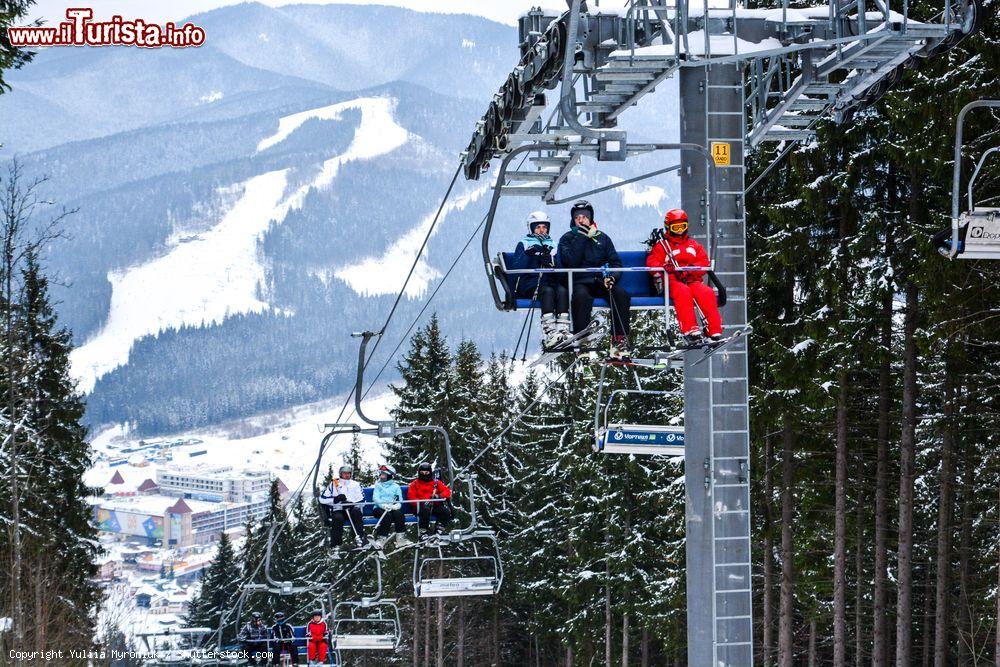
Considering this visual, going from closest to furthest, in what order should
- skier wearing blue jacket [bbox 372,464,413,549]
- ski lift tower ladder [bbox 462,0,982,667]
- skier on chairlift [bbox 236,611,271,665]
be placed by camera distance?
1. ski lift tower ladder [bbox 462,0,982,667]
2. skier wearing blue jacket [bbox 372,464,413,549]
3. skier on chairlift [bbox 236,611,271,665]

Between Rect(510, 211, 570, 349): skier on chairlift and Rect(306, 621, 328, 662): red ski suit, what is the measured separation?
14.9 m

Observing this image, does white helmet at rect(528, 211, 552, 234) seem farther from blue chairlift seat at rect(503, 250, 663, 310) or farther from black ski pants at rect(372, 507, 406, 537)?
black ski pants at rect(372, 507, 406, 537)

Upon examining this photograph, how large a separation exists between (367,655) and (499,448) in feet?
40.1

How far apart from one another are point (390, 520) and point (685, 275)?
9602 mm

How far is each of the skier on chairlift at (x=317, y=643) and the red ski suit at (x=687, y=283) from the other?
1611 cm

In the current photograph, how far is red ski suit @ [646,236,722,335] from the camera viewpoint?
35.3ft

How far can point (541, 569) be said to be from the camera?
37156 millimetres

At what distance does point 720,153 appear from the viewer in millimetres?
10875

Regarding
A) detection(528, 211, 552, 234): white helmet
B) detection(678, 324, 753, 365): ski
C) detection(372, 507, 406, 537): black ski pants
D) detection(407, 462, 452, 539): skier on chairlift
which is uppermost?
detection(528, 211, 552, 234): white helmet

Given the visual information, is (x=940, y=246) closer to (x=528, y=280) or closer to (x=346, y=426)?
(x=528, y=280)

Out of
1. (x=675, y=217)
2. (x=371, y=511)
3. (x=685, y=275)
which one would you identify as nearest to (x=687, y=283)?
(x=685, y=275)

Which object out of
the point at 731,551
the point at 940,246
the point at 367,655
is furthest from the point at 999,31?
the point at 367,655

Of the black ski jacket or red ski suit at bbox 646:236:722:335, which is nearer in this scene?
red ski suit at bbox 646:236:722:335

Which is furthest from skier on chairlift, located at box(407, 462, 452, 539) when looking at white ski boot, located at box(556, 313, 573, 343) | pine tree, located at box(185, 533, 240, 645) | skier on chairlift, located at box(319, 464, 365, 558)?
pine tree, located at box(185, 533, 240, 645)
